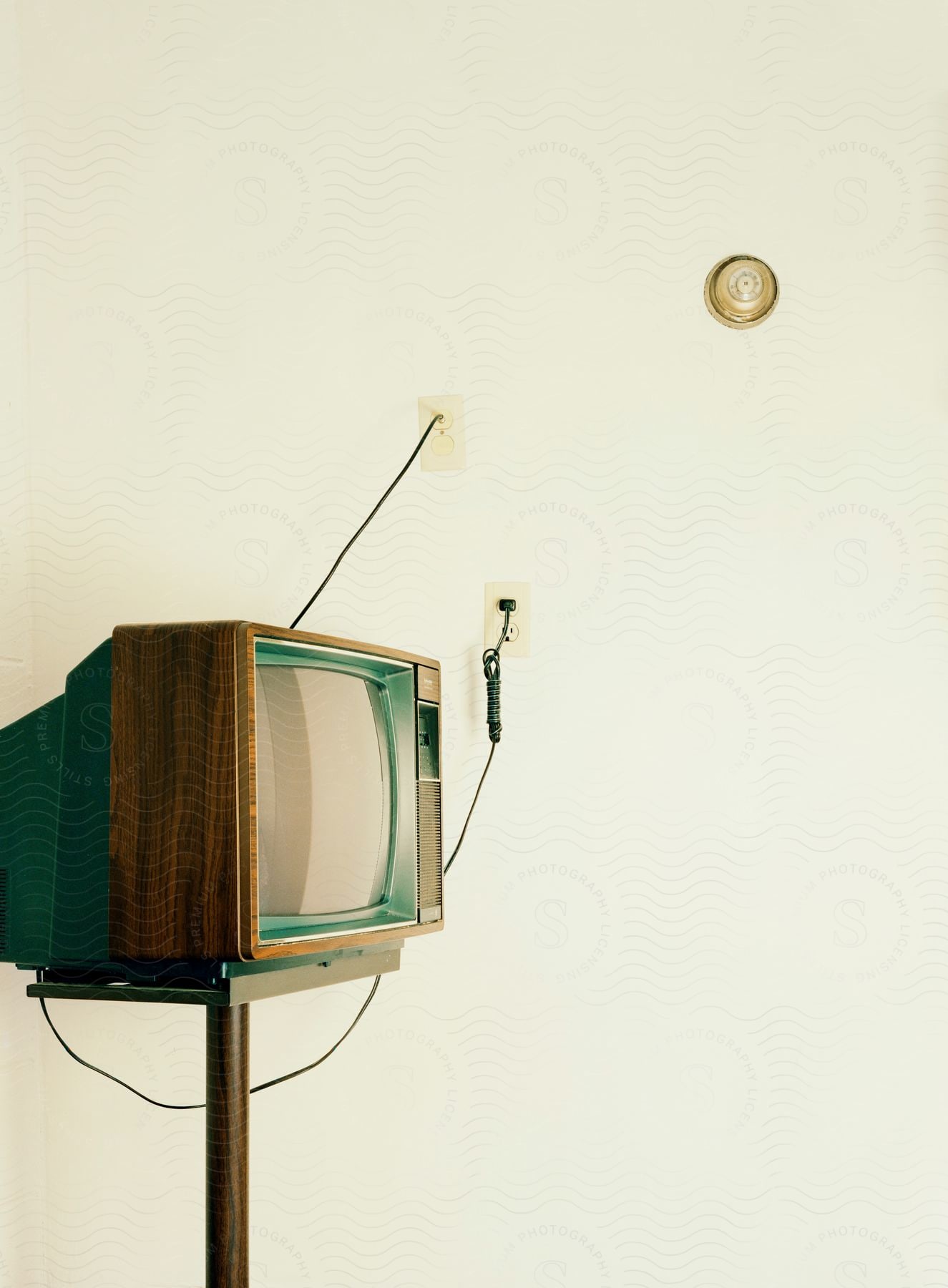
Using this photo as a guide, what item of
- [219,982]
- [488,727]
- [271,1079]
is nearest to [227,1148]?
[219,982]

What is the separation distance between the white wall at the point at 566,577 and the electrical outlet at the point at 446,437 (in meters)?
0.02

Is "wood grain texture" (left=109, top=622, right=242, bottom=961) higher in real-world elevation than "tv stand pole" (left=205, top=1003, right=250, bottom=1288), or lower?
higher

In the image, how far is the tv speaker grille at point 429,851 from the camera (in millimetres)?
1148

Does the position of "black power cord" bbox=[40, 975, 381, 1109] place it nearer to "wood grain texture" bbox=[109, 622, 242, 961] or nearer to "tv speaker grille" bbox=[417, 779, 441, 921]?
"tv speaker grille" bbox=[417, 779, 441, 921]

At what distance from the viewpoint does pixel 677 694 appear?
1338 mm

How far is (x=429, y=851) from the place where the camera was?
1.18 metres

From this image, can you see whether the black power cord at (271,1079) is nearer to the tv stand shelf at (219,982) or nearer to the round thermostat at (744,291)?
the tv stand shelf at (219,982)

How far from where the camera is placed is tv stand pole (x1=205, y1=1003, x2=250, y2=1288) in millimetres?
1004

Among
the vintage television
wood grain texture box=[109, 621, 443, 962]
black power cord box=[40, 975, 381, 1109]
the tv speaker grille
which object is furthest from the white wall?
wood grain texture box=[109, 621, 443, 962]

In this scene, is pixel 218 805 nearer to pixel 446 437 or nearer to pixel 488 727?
pixel 488 727

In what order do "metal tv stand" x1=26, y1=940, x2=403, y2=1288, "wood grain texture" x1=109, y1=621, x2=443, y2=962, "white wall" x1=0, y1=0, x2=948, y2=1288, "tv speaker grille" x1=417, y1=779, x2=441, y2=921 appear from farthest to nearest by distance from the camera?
"white wall" x1=0, y1=0, x2=948, y2=1288
"tv speaker grille" x1=417, y1=779, x2=441, y2=921
"metal tv stand" x1=26, y1=940, x2=403, y2=1288
"wood grain texture" x1=109, y1=621, x2=443, y2=962

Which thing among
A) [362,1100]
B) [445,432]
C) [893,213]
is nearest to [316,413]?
[445,432]

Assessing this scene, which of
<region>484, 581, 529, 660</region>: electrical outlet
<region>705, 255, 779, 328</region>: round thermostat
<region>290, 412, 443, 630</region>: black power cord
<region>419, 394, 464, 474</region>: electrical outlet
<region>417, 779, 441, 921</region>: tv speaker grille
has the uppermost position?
<region>705, 255, 779, 328</region>: round thermostat

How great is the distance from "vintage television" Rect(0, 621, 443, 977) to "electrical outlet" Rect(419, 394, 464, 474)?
0.36 metres
